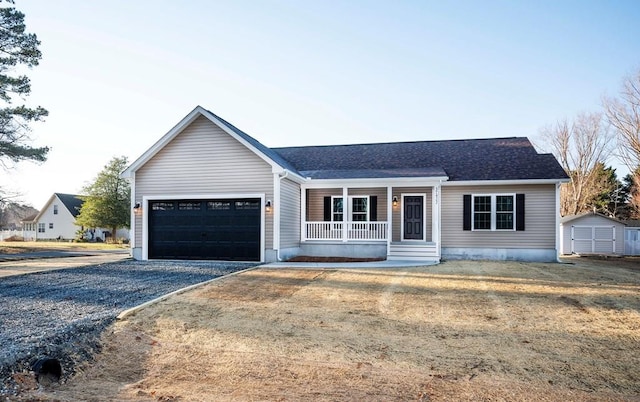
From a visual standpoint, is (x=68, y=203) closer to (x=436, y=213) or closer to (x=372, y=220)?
(x=372, y=220)

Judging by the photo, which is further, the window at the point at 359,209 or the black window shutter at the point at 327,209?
the black window shutter at the point at 327,209

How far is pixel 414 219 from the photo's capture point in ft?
55.7

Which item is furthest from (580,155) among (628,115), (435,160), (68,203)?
(68,203)

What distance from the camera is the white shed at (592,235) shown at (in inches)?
895

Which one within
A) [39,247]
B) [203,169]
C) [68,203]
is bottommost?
[39,247]

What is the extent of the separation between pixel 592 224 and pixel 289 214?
1774 cm

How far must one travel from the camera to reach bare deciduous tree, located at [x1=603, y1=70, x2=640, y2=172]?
78.7ft

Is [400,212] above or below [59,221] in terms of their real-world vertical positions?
above


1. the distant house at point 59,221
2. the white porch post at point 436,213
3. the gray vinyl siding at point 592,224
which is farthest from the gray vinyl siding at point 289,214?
the distant house at point 59,221

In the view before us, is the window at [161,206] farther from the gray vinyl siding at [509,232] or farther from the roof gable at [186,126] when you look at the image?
the gray vinyl siding at [509,232]

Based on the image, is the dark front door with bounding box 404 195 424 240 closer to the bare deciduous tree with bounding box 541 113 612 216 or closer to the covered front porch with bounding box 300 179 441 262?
the covered front porch with bounding box 300 179 441 262

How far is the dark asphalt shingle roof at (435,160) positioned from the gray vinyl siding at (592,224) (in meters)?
7.03

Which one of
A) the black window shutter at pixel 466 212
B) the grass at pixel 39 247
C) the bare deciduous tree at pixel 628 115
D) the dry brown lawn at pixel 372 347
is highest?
the bare deciduous tree at pixel 628 115

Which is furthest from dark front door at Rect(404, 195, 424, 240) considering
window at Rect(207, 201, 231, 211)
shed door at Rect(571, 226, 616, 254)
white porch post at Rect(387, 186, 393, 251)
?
shed door at Rect(571, 226, 616, 254)
